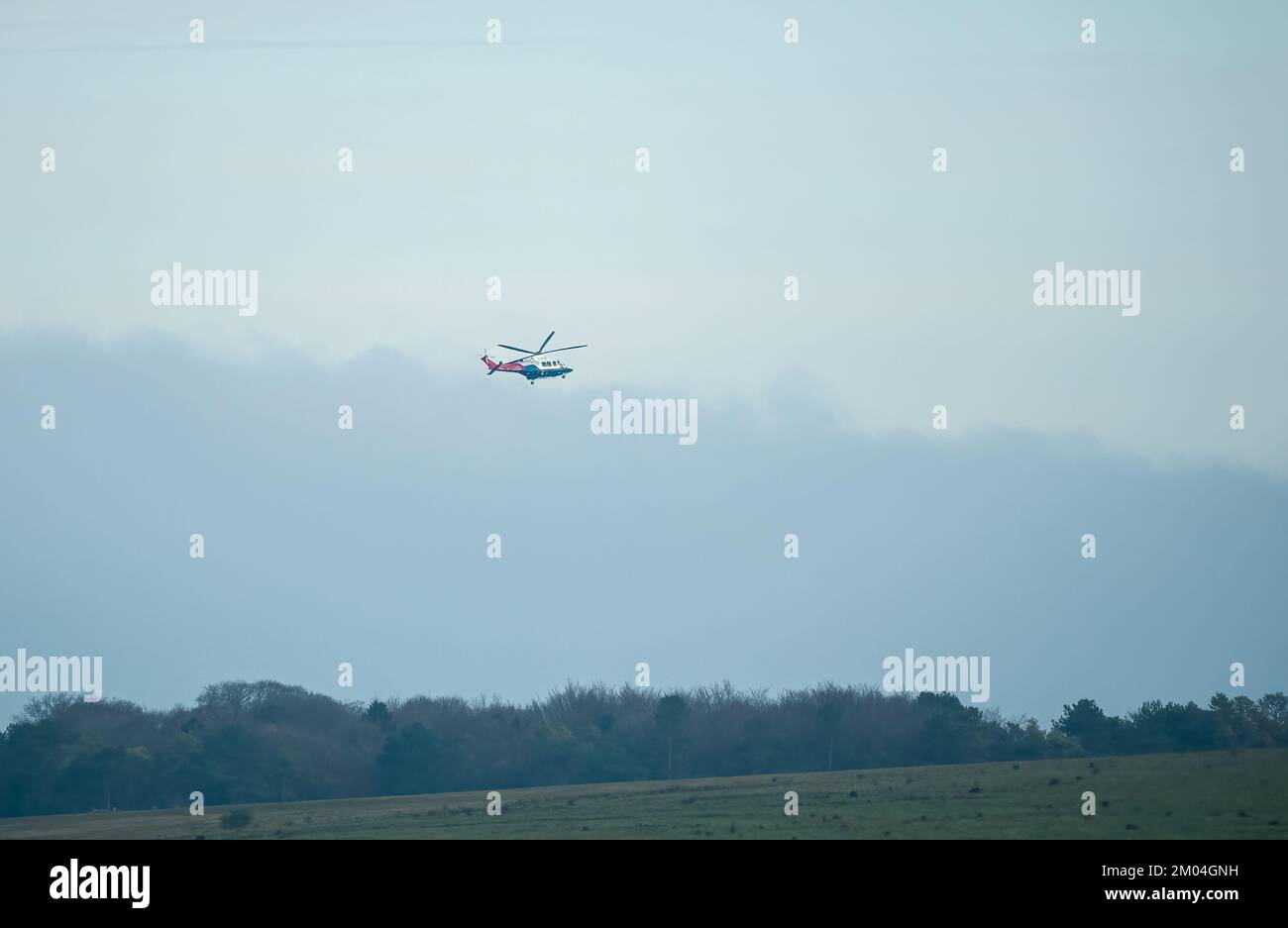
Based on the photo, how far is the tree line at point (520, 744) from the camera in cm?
10338

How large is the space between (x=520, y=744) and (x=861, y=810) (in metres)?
48.9

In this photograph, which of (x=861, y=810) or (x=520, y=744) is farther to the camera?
(x=520, y=744)

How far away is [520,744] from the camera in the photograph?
378 feet

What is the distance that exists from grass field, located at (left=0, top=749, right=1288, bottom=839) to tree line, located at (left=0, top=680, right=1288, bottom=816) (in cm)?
1445

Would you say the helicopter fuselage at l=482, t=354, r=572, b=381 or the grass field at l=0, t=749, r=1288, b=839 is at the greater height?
the helicopter fuselage at l=482, t=354, r=572, b=381

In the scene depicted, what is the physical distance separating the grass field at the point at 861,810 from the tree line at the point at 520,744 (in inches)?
569

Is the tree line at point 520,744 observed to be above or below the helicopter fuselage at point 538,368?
below

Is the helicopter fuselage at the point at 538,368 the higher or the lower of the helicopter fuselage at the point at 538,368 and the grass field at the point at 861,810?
the higher

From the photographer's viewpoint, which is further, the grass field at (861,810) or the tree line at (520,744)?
the tree line at (520,744)

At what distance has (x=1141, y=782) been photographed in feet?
239

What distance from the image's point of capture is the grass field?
210 ft

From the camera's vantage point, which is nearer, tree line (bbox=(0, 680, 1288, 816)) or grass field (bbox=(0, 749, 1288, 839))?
grass field (bbox=(0, 749, 1288, 839))
